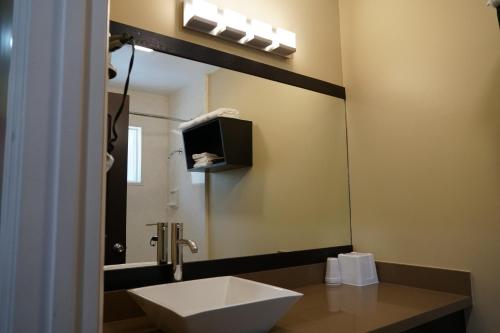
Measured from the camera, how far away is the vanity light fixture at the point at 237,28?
1513 mm

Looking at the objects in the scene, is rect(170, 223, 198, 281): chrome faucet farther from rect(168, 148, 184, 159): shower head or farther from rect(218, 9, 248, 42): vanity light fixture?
rect(218, 9, 248, 42): vanity light fixture

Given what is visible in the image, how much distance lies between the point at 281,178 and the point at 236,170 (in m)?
0.27

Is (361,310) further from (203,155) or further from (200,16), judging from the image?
(200,16)

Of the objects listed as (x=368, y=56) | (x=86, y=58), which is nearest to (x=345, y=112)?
(x=368, y=56)

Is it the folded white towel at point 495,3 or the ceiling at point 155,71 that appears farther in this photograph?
the ceiling at point 155,71

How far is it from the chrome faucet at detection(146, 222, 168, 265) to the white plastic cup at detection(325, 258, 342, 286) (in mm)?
834

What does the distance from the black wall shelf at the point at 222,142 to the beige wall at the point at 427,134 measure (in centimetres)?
67

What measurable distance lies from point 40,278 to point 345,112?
187 centimetres

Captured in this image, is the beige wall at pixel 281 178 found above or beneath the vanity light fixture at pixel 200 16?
beneath

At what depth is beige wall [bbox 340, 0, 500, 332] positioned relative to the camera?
1441mm

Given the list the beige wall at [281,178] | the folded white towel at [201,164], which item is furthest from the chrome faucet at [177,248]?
the folded white towel at [201,164]

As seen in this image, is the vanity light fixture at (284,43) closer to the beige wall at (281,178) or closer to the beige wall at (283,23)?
the beige wall at (283,23)

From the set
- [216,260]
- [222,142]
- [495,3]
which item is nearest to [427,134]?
[495,3]

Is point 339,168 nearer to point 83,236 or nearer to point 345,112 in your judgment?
point 345,112
